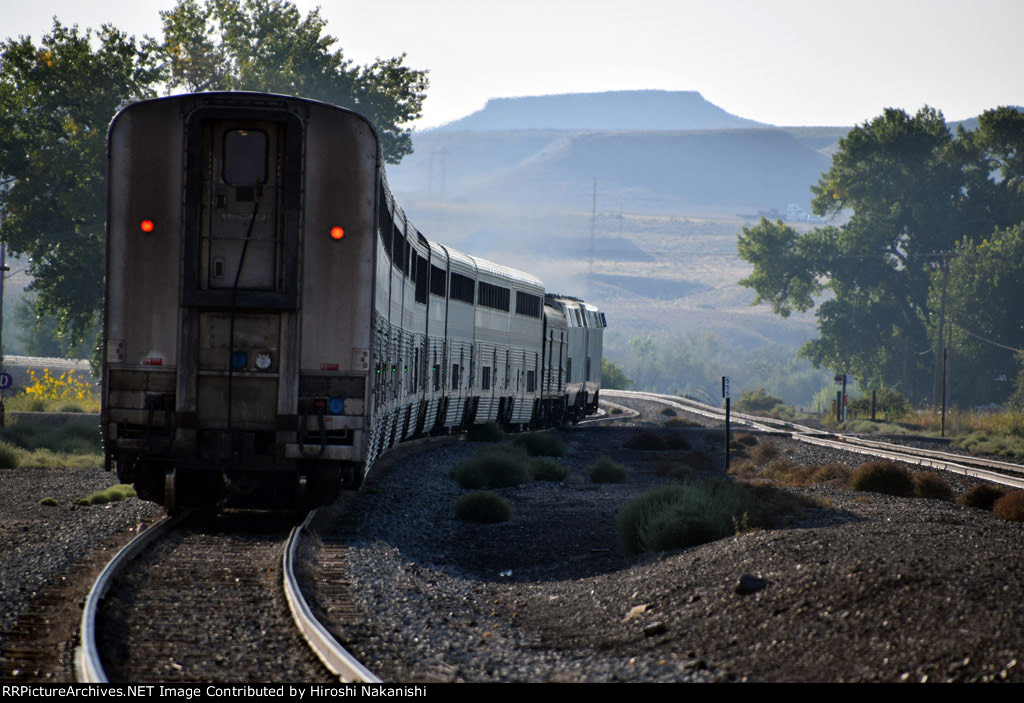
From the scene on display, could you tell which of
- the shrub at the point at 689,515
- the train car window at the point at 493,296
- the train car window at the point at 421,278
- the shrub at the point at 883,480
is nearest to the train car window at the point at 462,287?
the train car window at the point at 493,296

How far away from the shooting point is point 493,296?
93.3 feet

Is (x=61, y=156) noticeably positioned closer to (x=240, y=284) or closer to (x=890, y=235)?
(x=240, y=284)

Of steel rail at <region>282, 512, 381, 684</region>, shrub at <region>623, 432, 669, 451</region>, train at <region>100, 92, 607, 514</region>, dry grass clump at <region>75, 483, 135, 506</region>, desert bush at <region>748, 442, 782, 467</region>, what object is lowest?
shrub at <region>623, 432, 669, 451</region>

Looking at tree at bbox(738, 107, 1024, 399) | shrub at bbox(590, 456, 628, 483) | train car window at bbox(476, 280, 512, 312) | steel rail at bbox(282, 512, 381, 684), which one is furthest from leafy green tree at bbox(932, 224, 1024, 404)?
steel rail at bbox(282, 512, 381, 684)

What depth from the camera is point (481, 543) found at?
14.0 metres

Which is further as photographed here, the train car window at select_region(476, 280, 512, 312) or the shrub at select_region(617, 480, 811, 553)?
the train car window at select_region(476, 280, 512, 312)

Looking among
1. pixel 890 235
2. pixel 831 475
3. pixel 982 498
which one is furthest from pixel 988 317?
pixel 982 498

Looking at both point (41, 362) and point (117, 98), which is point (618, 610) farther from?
point (41, 362)

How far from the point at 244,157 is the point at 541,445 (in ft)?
57.3

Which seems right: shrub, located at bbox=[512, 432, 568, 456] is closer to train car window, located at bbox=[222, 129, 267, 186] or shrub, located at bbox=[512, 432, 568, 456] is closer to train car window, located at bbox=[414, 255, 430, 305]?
train car window, located at bbox=[414, 255, 430, 305]

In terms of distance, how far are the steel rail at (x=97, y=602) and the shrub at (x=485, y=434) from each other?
657 inches

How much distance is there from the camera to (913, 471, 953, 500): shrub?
754 inches

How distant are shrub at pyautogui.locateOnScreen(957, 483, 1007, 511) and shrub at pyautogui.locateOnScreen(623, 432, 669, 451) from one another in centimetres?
1560

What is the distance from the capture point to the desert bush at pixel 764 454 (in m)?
28.5
